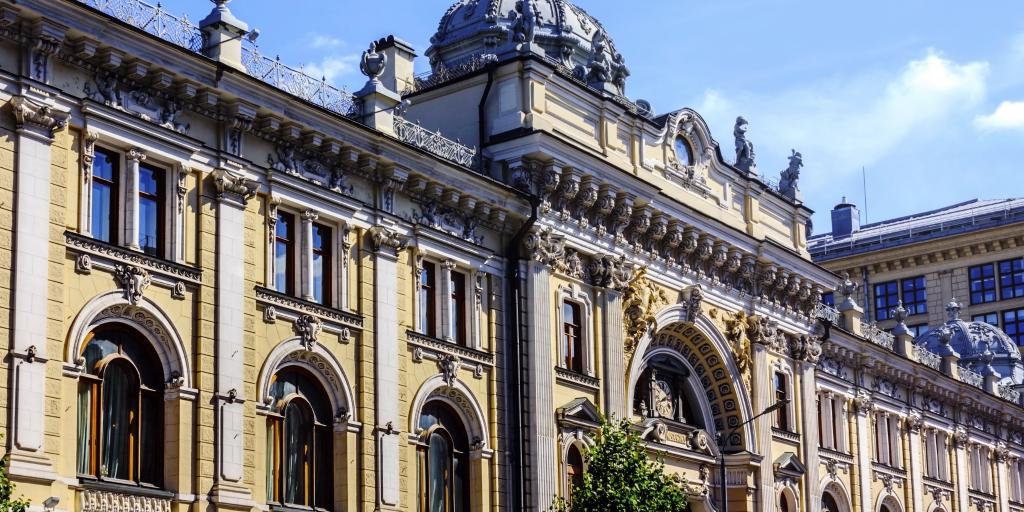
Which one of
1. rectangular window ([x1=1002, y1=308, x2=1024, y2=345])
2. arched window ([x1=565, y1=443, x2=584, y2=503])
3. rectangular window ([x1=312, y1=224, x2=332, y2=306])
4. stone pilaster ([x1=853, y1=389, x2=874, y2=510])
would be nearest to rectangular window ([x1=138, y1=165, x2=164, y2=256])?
rectangular window ([x1=312, y1=224, x2=332, y2=306])

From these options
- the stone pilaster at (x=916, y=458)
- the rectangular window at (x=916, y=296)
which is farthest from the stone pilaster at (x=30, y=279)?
the rectangular window at (x=916, y=296)

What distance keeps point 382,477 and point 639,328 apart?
1103 cm

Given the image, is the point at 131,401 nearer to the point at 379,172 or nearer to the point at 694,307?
the point at 379,172

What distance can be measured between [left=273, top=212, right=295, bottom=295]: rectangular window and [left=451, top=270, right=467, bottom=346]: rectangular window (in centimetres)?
555

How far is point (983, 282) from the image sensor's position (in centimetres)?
9488

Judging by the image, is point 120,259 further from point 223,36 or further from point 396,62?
point 396,62

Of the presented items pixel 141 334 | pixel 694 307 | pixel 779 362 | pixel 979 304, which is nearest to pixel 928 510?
pixel 779 362

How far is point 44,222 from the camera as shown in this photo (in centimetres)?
3006

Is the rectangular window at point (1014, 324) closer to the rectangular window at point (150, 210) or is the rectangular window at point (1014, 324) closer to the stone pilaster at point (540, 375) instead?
the stone pilaster at point (540, 375)

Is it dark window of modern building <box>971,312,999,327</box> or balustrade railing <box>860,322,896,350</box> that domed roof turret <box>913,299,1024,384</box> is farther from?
balustrade railing <box>860,322,896,350</box>

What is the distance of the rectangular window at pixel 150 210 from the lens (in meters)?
32.5

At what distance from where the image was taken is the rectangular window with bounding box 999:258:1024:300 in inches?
3676

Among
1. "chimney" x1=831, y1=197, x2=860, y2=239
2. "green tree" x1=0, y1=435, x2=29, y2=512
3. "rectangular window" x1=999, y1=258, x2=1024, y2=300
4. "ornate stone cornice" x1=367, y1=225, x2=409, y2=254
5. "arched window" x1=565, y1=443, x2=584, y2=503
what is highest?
"chimney" x1=831, y1=197, x2=860, y2=239

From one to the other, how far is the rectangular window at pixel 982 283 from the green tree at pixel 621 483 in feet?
197
